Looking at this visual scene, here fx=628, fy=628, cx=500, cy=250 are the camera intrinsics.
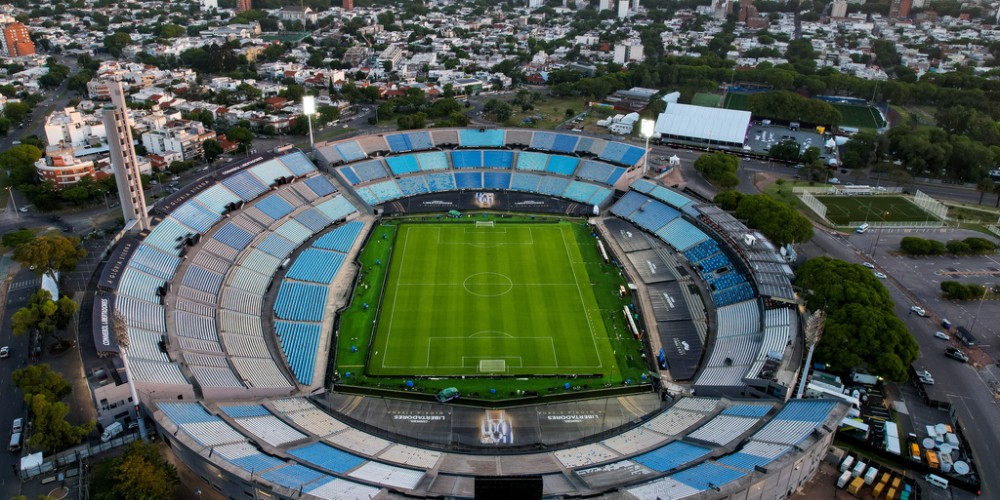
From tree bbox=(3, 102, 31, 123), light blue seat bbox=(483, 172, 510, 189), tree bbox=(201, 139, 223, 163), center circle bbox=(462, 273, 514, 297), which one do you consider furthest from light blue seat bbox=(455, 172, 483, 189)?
tree bbox=(3, 102, 31, 123)

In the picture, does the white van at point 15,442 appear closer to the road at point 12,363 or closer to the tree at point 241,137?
the road at point 12,363

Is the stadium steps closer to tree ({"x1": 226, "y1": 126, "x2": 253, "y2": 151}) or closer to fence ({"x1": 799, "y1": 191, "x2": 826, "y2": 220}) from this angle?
tree ({"x1": 226, "y1": 126, "x2": 253, "y2": 151})

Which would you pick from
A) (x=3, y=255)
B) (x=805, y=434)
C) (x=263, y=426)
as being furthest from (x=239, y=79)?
(x=805, y=434)

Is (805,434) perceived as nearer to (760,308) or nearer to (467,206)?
(760,308)

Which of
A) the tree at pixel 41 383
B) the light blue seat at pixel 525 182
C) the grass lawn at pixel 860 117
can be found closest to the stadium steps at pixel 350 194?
the light blue seat at pixel 525 182

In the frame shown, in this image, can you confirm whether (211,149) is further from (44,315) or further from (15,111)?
(44,315)
